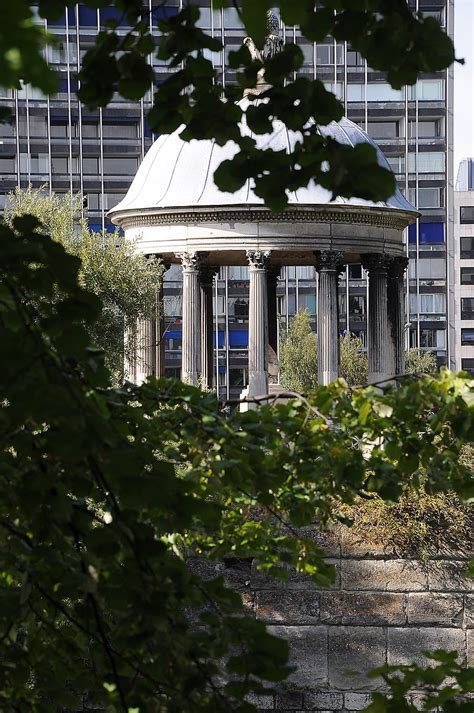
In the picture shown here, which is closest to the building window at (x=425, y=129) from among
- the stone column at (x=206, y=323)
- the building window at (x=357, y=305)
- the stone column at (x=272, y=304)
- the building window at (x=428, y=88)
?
the building window at (x=428, y=88)

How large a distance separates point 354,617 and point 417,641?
→ 62 cm

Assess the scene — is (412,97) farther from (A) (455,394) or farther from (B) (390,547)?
(A) (455,394)

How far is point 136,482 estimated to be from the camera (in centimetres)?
414

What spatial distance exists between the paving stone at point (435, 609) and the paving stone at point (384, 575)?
113 millimetres

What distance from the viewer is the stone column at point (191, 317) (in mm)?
40156

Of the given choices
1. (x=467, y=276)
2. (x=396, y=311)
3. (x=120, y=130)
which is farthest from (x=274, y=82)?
(x=467, y=276)

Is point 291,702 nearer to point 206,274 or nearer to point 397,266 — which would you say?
point 206,274

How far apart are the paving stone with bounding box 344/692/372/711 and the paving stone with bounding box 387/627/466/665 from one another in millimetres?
458

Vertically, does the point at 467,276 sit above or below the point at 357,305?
above

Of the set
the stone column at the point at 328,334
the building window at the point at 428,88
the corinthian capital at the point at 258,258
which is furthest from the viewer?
the building window at the point at 428,88

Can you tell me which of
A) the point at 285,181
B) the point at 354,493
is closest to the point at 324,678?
the point at 354,493

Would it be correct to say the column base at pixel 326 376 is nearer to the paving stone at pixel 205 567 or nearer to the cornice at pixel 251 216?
the cornice at pixel 251 216

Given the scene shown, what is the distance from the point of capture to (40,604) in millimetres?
5883

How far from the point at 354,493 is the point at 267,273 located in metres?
35.9
